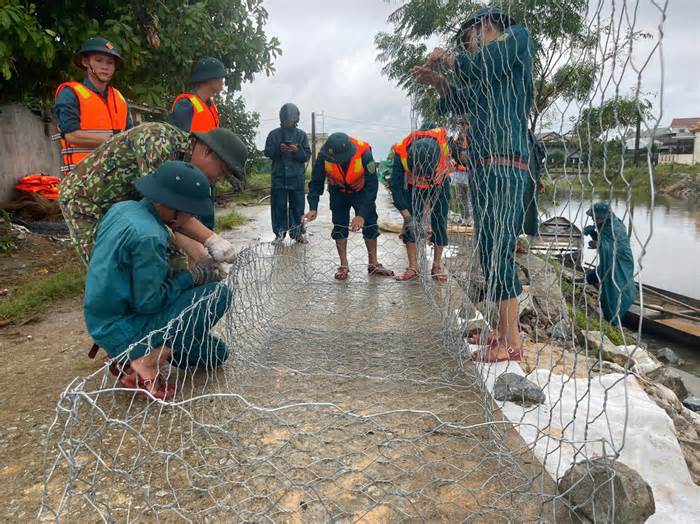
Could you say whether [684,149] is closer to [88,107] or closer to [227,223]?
[227,223]

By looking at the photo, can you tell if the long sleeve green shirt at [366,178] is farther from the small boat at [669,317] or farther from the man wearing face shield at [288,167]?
the small boat at [669,317]

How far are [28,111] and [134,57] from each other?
12.0ft

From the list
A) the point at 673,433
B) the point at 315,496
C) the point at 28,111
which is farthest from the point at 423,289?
the point at 28,111

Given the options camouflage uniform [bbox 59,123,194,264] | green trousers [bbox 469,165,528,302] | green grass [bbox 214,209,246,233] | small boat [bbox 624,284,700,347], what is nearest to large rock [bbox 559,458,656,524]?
green trousers [bbox 469,165,528,302]

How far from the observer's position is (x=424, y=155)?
4.50 metres

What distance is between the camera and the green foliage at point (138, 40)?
14.3 ft

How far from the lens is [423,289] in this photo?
173 inches

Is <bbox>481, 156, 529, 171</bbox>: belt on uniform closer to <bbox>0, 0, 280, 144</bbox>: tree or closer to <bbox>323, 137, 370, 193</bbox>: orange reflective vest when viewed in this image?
<bbox>323, 137, 370, 193</bbox>: orange reflective vest

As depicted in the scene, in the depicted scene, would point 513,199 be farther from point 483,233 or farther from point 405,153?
point 405,153

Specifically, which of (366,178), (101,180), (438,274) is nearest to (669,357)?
(438,274)

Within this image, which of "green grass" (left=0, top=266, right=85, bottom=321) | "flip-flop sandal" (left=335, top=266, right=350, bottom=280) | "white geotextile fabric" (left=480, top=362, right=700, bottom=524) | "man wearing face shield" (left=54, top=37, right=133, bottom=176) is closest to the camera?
"white geotextile fabric" (left=480, top=362, right=700, bottom=524)

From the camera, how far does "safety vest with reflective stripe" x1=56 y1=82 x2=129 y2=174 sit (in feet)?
10.8

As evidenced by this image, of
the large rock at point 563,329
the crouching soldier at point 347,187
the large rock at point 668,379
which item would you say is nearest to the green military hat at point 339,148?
the crouching soldier at point 347,187

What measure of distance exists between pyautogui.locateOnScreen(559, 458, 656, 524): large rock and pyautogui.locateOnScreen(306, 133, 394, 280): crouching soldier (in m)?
3.09
